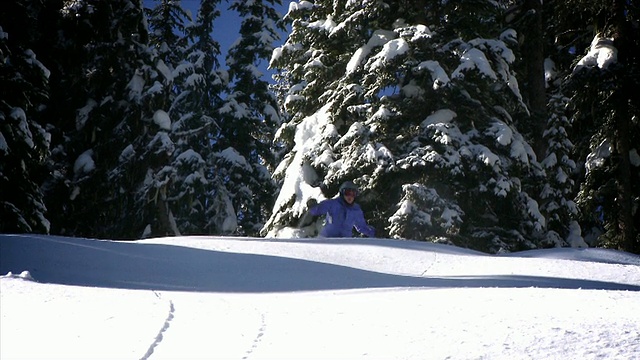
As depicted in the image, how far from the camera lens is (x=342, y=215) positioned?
10461 mm

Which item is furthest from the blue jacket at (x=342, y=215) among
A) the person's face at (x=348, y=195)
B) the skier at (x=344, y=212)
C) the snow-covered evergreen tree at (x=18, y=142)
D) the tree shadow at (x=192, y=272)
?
the snow-covered evergreen tree at (x=18, y=142)

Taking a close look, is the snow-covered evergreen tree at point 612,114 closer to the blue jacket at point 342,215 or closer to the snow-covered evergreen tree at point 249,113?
the blue jacket at point 342,215

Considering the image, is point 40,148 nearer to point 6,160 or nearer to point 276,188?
point 6,160

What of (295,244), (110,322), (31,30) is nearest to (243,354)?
(110,322)

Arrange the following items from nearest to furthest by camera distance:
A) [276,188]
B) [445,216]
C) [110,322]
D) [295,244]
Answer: [110,322] < [295,244] < [445,216] < [276,188]

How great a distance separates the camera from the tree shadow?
5.99m

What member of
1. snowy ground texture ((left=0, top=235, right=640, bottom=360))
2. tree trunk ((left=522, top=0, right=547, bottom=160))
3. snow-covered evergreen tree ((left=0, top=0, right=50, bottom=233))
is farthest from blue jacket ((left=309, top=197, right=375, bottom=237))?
tree trunk ((left=522, top=0, right=547, bottom=160))

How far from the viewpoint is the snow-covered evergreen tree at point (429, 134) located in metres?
12.0

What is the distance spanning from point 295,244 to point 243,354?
4.81 m

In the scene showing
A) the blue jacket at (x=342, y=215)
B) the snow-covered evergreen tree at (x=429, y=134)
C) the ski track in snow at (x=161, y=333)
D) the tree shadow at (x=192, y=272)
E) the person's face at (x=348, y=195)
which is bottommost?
the ski track in snow at (x=161, y=333)

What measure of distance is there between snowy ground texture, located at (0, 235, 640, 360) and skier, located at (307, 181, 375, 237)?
219 centimetres

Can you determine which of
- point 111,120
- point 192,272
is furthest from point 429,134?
point 111,120

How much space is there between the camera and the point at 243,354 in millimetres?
3562

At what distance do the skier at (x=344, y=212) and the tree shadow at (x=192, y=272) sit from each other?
3.10 metres
